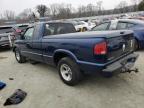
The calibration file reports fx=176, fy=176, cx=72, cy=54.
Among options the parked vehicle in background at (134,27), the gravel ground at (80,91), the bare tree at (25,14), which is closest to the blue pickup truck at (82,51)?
the gravel ground at (80,91)

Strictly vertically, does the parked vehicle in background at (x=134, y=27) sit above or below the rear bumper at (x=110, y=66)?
above

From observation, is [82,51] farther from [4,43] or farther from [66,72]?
[4,43]

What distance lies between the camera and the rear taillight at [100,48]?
11.9ft

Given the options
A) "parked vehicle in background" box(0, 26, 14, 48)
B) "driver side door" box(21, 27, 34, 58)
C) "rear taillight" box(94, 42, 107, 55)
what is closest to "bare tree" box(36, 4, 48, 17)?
"parked vehicle in background" box(0, 26, 14, 48)

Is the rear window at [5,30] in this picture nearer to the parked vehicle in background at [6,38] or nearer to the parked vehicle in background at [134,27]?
the parked vehicle in background at [6,38]

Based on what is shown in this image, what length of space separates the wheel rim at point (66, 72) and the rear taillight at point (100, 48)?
3.66 feet

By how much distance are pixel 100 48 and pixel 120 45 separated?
0.72 m

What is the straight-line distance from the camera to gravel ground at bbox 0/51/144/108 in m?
3.78

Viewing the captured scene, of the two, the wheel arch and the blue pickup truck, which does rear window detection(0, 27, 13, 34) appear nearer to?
the blue pickup truck

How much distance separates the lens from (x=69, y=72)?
463cm

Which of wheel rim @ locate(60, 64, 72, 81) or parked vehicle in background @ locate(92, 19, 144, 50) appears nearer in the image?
wheel rim @ locate(60, 64, 72, 81)

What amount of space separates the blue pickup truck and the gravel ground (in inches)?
14.2

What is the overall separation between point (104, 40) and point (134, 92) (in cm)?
148

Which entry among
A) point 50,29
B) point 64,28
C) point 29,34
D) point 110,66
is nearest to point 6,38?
point 29,34
